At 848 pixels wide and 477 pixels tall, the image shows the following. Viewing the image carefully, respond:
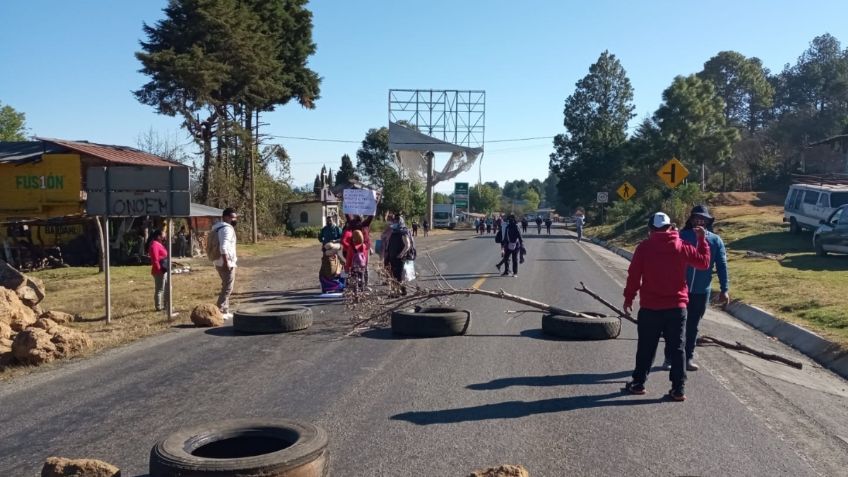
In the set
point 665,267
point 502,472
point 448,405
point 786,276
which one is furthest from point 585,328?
point 786,276

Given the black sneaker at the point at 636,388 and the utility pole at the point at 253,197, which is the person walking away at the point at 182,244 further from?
the black sneaker at the point at 636,388

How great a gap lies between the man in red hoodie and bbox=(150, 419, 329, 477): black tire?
361cm

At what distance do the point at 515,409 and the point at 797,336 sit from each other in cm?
655

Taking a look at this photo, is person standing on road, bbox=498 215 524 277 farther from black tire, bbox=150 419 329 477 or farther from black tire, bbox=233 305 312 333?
black tire, bbox=150 419 329 477

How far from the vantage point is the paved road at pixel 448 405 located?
557 cm

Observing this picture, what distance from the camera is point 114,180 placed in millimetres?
12820

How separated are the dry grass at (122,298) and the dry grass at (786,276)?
10431 mm

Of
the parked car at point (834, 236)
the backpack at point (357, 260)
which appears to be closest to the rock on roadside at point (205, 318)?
the backpack at point (357, 260)

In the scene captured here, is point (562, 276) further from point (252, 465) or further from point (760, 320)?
point (252, 465)

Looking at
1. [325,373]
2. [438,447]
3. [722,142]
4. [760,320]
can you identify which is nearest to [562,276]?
[760,320]

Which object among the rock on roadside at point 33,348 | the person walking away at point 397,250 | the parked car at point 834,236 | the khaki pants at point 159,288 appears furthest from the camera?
the parked car at point 834,236

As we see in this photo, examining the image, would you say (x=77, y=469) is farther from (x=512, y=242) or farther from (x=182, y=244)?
(x=182, y=244)

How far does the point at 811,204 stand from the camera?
2720cm

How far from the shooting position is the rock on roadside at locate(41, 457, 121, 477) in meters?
4.75
